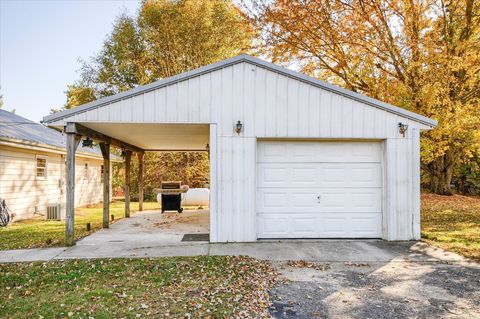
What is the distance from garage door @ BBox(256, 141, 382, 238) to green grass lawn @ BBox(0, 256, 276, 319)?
2.06 metres

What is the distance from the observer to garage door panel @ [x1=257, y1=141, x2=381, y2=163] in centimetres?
824

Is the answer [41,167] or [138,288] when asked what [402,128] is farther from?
[41,167]

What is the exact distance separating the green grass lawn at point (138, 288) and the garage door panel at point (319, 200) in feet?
6.61

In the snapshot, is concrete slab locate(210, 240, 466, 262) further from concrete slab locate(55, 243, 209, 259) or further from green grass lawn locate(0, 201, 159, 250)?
green grass lawn locate(0, 201, 159, 250)

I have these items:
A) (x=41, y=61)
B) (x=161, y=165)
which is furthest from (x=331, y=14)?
(x=41, y=61)

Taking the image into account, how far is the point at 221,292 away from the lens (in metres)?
4.72

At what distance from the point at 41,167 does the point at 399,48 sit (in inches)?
557

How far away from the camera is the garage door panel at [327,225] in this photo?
8.19 meters

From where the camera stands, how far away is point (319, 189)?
8.24 m

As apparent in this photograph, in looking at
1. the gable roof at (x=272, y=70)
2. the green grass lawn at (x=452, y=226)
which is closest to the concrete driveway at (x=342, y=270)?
the green grass lawn at (x=452, y=226)

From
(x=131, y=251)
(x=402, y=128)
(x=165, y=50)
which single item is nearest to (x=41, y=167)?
(x=131, y=251)

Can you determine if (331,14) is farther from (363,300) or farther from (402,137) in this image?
(363,300)

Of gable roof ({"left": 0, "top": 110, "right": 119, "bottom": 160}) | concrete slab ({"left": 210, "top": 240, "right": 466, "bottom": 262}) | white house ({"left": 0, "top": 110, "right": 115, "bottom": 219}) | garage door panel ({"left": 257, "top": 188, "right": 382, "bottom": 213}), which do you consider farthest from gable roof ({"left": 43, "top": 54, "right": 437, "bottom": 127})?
white house ({"left": 0, "top": 110, "right": 115, "bottom": 219})

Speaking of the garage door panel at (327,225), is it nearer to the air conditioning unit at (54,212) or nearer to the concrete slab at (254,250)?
the concrete slab at (254,250)
